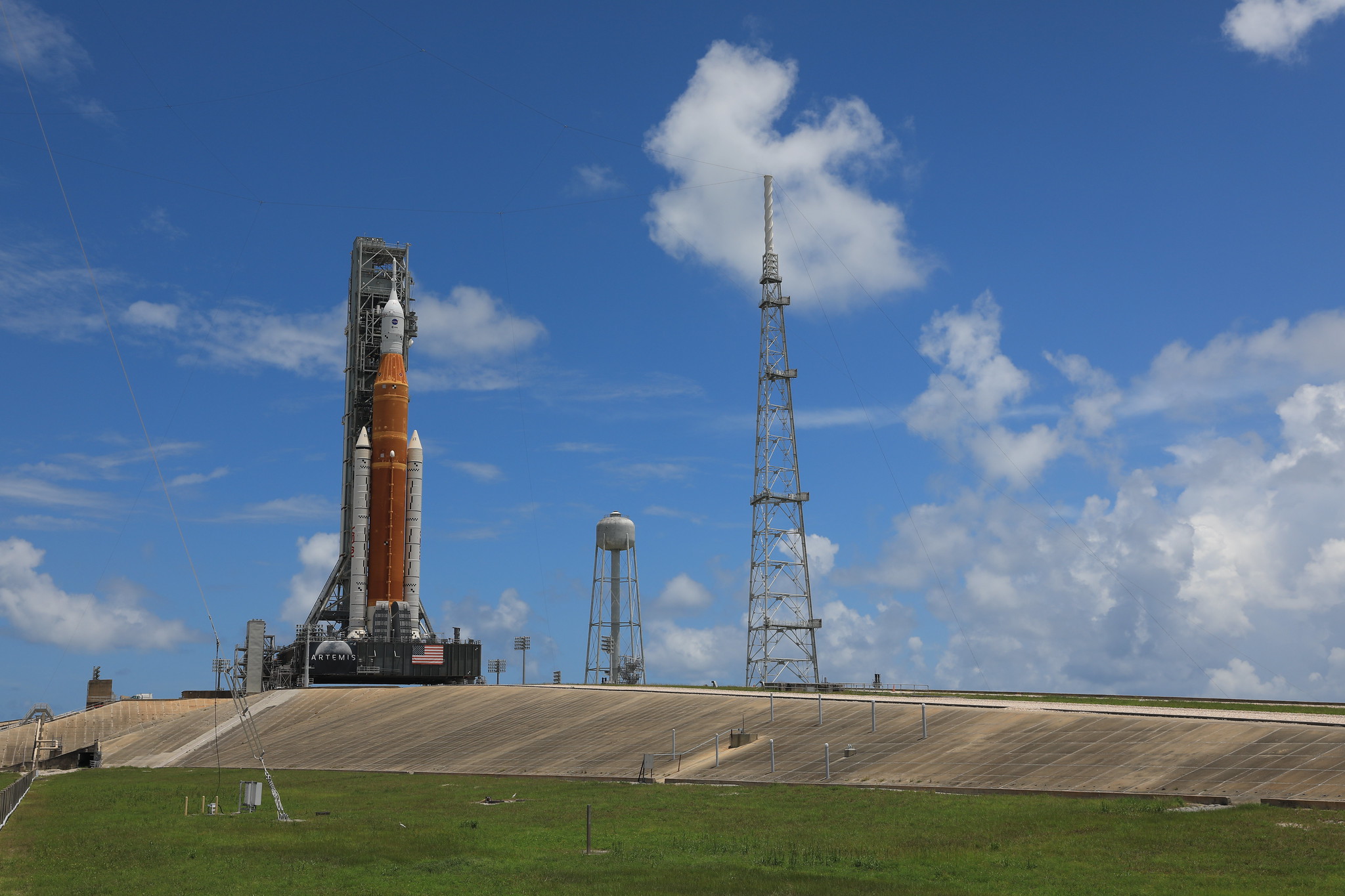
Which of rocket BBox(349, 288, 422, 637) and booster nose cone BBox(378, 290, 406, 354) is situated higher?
booster nose cone BBox(378, 290, 406, 354)

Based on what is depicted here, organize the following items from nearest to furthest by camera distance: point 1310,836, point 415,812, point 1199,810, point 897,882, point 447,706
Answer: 1. point 897,882
2. point 1310,836
3. point 1199,810
4. point 415,812
5. point 447,706

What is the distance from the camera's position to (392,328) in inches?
3656

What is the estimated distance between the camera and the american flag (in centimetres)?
8269

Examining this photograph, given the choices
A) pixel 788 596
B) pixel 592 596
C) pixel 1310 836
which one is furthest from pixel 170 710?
pixel 1310 836

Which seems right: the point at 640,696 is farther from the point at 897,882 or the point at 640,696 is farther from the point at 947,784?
the point at 897,882

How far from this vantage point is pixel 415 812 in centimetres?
3416

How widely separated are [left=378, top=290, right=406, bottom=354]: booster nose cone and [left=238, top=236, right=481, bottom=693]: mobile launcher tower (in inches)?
3.5

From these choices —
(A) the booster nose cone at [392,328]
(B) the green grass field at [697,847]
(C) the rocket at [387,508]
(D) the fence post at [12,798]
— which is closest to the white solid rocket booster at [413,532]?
(C) the rocket at [387,508]

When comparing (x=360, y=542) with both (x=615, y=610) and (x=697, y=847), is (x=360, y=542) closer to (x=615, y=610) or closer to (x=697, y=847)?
(x=615, y=610)

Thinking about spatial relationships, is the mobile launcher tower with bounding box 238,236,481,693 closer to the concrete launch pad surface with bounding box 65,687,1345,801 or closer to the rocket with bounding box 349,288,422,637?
the rocket with bounding box 349,288,422,637

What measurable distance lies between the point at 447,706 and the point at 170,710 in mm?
20717

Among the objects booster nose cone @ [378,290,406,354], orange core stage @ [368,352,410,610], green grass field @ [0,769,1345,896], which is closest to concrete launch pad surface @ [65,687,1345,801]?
green grass field @ [0,769,1345,896]

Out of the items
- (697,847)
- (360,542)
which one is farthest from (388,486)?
(697,847)

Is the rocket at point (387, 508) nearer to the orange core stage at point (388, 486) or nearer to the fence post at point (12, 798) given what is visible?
the orange core stage at point (388, 486)
